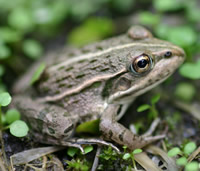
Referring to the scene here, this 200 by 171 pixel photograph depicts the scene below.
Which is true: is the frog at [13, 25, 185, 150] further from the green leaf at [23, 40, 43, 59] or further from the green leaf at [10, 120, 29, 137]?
the green leaf at [23, 40, 43, 59]

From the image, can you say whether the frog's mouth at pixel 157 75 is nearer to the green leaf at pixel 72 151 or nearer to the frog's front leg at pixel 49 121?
the frog's front leg at pixel 49 121

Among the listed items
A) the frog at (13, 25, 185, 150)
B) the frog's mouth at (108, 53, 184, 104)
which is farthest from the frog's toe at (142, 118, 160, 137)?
the frog's mouth at (108, 53, 184, 104)

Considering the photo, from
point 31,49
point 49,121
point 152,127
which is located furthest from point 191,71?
point 31,49

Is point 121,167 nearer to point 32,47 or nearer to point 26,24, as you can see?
point 32,47

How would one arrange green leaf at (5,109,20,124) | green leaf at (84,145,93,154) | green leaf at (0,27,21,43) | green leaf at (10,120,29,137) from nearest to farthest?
green leaf at (10,120,29,137)
green leaf at (84,145,93,154)
green leaf at (5,109,20,124)
green leaf at (0,27,21,43)

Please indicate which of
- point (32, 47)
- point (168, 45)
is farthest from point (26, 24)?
point (168, 45)

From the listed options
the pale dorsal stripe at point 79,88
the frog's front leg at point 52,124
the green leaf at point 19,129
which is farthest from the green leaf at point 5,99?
the pale dorsal stripe at point 79,88

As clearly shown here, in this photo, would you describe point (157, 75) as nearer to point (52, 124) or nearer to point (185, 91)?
point (185, 91)

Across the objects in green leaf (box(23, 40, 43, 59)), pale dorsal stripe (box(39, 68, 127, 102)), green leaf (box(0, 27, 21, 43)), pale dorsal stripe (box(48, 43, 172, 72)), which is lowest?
pale dorsal stripe (box(39, 68, 127, 102))
